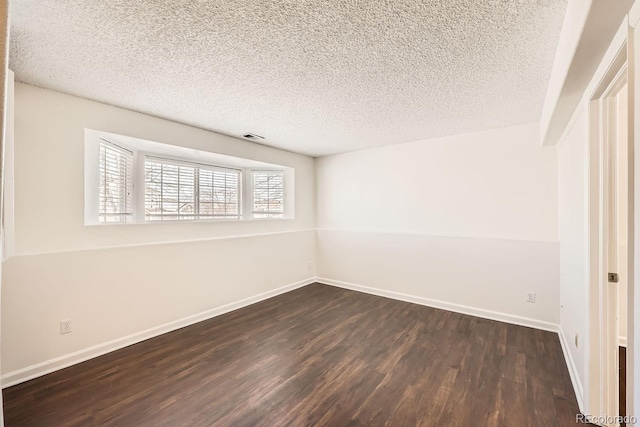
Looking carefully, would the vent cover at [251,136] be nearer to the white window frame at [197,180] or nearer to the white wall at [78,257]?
the white wall at [78,257]

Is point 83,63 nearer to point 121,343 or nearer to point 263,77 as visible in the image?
point 263,77

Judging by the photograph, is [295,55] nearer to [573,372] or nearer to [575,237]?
[575,237]

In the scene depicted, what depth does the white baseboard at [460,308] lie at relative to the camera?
284 centimetres

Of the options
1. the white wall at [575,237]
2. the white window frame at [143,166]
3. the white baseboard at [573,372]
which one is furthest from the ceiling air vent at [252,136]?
the white baseboard at [573,372]

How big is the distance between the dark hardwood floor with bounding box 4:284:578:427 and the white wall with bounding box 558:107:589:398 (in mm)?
338

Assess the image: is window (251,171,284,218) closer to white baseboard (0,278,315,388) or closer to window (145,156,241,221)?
window (145,156,241,221)

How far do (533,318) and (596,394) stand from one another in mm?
1552

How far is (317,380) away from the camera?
198 centimetres

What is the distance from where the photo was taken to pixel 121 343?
2.45 metres

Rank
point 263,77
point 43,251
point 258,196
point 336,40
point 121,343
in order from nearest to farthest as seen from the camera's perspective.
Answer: point 336,40
point 263,77
point 43,251
point 121,343
point 258,196

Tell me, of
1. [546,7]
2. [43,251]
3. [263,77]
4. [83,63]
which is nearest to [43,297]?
[43,251]

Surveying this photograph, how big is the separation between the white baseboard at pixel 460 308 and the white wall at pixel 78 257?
2.17 metres

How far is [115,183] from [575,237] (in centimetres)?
424

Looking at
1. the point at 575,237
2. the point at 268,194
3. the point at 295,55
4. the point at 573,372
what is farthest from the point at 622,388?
the point at 268,194
